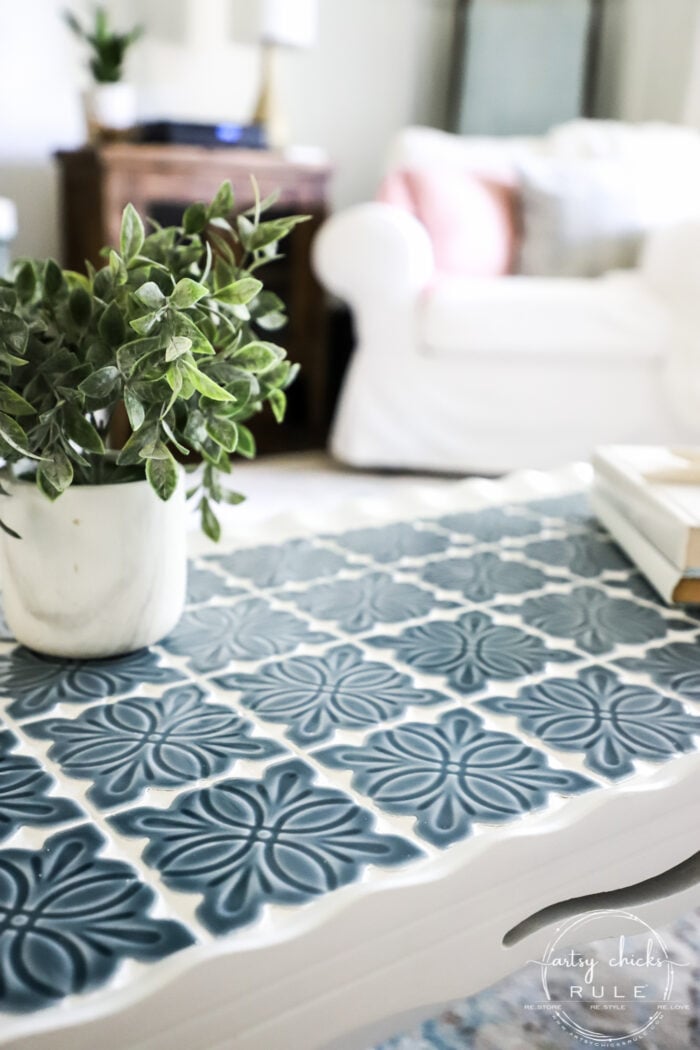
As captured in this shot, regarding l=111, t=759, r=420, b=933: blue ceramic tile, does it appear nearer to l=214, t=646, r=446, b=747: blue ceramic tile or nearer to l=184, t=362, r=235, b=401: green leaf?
l=214, t=646, r=446, b=747: blue ceramic tile

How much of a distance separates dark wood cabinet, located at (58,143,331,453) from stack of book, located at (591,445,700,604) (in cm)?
155

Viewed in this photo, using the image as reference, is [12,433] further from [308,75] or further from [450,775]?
[308,75]

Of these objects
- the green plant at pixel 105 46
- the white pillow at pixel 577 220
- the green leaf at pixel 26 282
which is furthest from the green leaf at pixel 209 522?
the green plant at pixel 105 46

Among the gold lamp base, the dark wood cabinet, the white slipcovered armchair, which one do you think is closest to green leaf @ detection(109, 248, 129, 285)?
the dark wood cabinet

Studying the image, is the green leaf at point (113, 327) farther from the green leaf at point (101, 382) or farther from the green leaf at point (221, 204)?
the green leaf at point (221, 204)

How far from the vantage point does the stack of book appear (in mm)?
883

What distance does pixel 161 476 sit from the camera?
0.64m

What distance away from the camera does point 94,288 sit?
28.4 inches

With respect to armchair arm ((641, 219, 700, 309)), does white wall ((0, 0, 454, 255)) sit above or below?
above

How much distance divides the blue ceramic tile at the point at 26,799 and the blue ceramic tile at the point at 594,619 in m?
0.43

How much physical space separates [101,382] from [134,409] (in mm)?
34

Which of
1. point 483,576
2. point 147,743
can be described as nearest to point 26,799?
point 147,743

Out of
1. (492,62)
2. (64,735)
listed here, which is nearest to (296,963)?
(64,735)

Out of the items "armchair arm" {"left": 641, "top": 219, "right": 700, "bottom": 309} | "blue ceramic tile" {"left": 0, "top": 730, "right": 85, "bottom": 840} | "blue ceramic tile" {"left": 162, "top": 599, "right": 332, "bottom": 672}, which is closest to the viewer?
"blue ceramic tile" {"left": 0, "top": 730, "right": 85, "bottom": 840}
